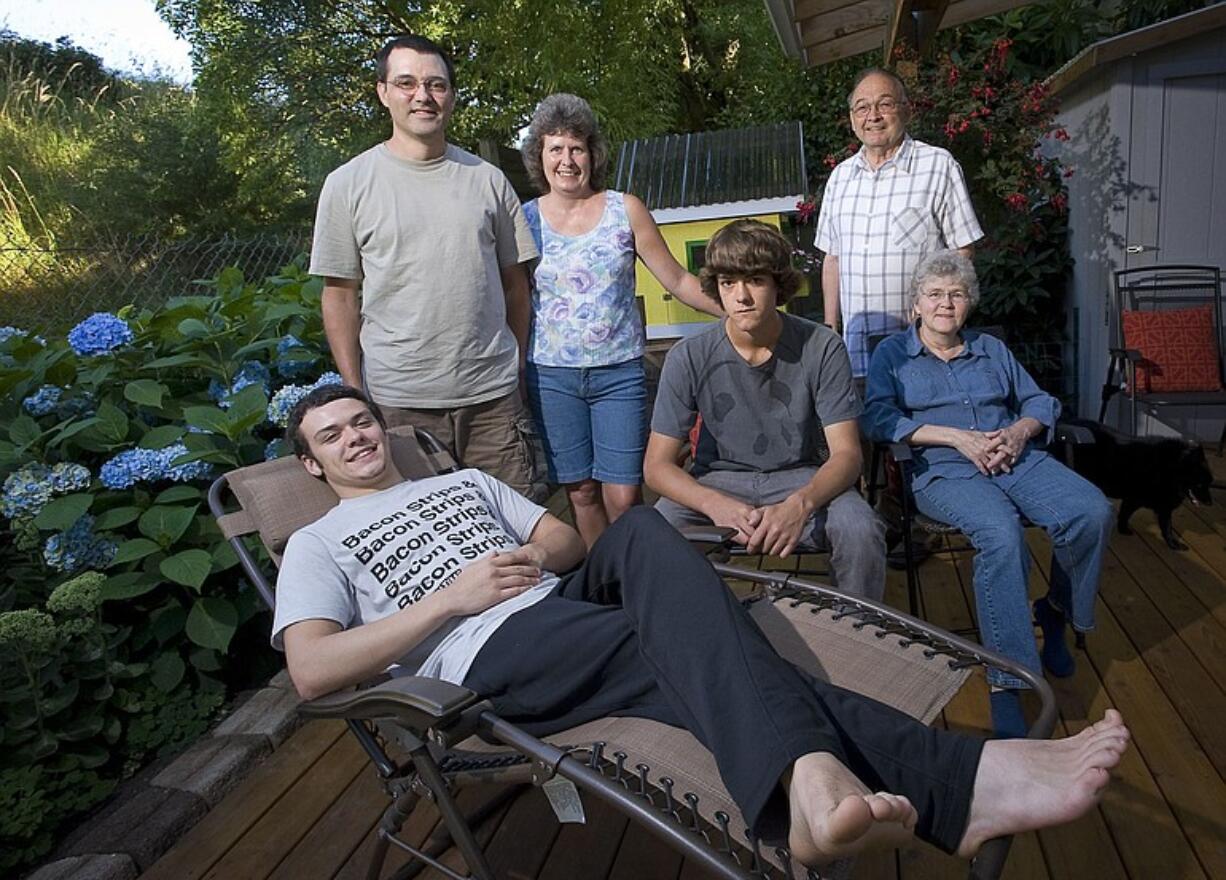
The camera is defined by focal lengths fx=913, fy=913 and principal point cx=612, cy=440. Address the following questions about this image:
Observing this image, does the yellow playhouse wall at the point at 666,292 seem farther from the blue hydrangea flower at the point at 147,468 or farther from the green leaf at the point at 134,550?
the green leaf at the point at 134,550

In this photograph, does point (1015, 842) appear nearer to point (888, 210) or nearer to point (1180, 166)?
point (888, 210)

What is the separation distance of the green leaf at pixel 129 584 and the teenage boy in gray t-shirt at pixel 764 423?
137 cm

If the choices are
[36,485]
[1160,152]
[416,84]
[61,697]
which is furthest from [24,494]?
[1160,152]

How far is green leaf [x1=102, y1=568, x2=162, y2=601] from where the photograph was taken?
2389 mm

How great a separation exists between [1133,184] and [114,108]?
43.5 ft

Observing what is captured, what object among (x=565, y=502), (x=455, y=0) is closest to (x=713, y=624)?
(x=565, y=502)

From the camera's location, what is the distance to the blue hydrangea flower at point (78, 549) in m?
2.38

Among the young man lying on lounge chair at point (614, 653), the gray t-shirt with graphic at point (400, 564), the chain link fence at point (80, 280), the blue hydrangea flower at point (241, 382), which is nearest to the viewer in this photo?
the young man lying on lounge chair at point (614, 653)

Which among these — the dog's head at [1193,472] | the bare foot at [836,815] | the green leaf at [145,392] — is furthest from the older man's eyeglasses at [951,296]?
the green leaf at [145,392]

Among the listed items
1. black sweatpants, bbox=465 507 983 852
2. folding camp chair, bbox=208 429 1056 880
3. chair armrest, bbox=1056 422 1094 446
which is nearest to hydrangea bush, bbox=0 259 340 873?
folding camp chair, bbox=208 429 1056 880

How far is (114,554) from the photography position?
8.09 feet

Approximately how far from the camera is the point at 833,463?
2.37m

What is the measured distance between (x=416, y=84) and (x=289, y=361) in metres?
1.12

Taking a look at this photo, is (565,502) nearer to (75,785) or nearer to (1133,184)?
(75,785)
